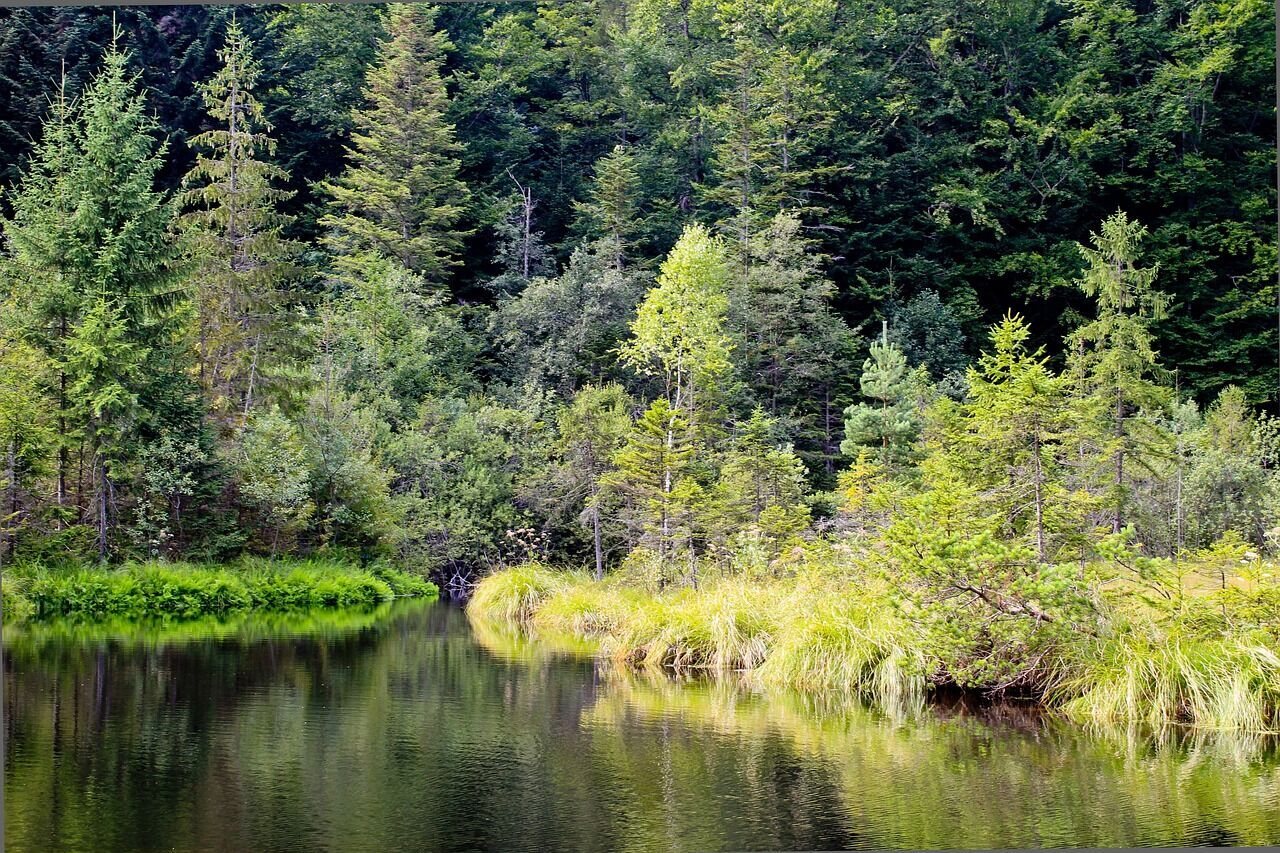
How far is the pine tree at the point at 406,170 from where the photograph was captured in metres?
40.4

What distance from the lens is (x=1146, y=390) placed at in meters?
23.4

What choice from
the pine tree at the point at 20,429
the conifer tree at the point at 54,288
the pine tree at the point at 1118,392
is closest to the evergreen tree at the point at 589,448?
the pine tree at the point at 1118,392

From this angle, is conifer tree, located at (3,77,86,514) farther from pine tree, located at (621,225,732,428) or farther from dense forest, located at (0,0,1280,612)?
pine tree, located at (621,225,732,428)

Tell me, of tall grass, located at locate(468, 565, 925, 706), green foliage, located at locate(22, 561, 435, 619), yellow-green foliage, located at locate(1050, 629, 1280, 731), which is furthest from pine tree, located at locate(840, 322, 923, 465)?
yellow-green foliage, located at locate(1050, 629, 1280, 731)

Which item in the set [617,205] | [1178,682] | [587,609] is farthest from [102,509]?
[617,205]

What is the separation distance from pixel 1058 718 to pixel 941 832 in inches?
171

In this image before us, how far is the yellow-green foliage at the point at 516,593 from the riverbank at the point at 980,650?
5.05 m

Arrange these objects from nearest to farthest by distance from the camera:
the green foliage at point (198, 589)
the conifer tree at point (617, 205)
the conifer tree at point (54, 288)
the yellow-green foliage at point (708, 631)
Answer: the yellow-green foliage at point (708, 631)
the green foliage at point (198, 589)
the conifer tree at point (54, 288)
the conifer tree at point (617, 205)

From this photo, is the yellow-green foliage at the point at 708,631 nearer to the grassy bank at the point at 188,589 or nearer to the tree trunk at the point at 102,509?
the grassy bank at the point at 188,589

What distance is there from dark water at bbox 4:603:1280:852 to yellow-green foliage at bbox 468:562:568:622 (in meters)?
7.79

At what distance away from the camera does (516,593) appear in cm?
2158

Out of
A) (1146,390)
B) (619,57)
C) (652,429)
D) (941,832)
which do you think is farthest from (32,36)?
(941,832)

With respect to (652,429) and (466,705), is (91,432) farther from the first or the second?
(466,705)

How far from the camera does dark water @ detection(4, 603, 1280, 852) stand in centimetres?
731
